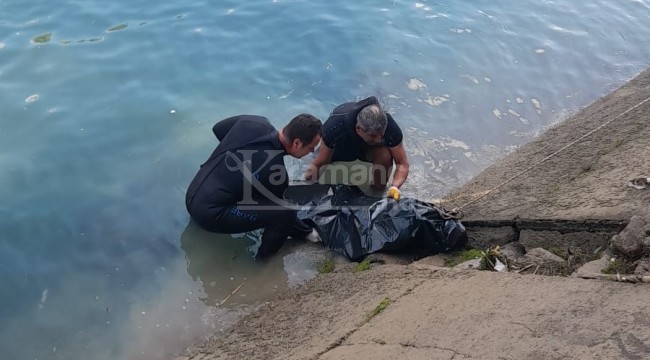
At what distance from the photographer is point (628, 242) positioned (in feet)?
12.9

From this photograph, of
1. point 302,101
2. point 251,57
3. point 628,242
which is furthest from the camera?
point 251,57

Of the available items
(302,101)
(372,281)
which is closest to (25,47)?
(302,101)

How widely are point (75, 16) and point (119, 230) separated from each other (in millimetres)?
4487

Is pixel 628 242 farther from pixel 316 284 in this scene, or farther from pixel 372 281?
pixel 316 284

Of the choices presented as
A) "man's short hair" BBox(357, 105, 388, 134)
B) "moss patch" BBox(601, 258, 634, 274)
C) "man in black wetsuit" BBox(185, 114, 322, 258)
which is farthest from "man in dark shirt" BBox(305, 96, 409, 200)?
"moss patch" BBox(601, 258, 634, 274)

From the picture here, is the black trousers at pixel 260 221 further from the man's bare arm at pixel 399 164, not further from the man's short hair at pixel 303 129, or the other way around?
the man's bare arm at pixel 399 164

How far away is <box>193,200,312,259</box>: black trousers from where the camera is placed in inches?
213

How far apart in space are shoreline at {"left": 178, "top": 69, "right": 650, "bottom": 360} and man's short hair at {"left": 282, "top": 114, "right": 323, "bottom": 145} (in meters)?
1.18

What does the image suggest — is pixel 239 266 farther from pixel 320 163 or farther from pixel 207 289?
pixel 320 163

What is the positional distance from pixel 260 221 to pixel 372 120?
1.33 meters

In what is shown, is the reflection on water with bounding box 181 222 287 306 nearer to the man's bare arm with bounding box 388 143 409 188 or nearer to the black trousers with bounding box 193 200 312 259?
the black trousers with bounding box 193 200 312 259

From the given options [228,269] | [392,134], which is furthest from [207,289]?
Result: [392,134]

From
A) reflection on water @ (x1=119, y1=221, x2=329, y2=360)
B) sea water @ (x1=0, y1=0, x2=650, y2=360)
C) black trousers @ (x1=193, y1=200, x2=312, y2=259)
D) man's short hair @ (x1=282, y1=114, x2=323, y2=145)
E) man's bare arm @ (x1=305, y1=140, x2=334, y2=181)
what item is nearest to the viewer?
reflection on water @ (x1=119, y1=221, x2=329, y2=360)

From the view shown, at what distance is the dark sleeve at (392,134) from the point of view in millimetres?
5836
